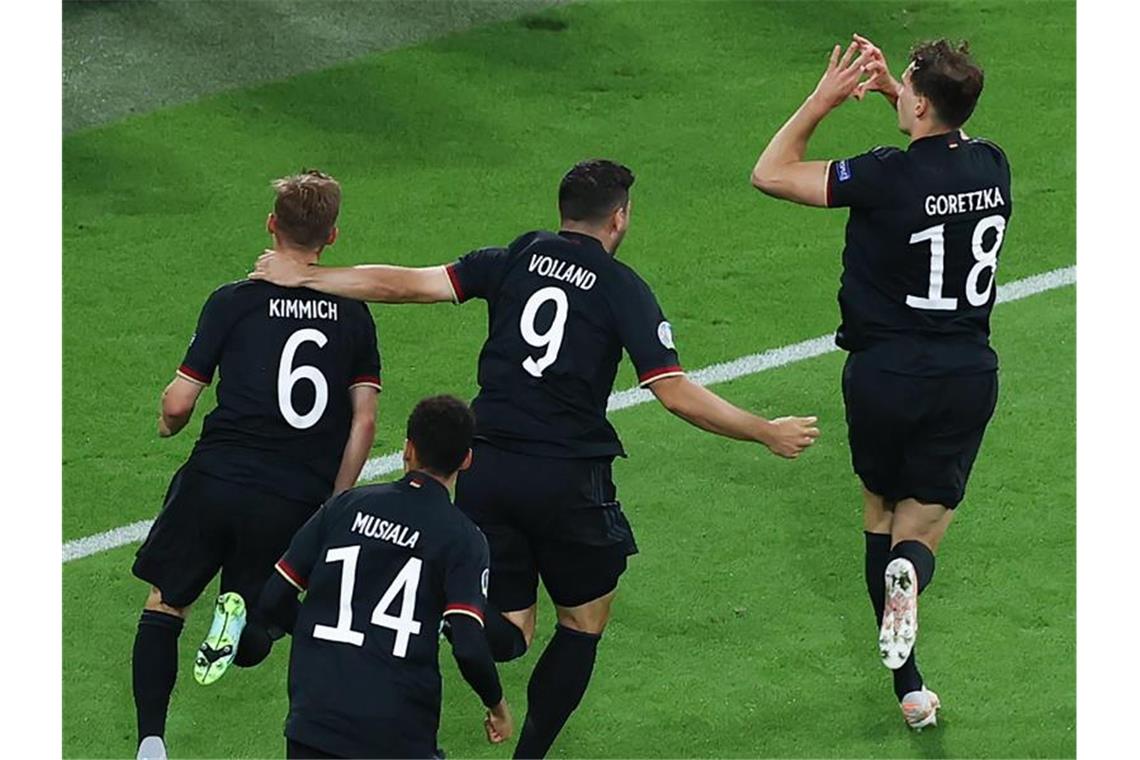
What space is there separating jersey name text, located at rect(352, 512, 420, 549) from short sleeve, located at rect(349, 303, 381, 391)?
41.3 inches

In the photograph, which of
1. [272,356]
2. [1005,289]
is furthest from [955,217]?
[1005,289]

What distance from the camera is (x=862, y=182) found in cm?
651

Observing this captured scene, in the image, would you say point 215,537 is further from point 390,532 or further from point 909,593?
point 909,593

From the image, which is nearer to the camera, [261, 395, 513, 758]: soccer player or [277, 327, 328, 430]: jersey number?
[261, 395, 513, 758]: soccer player

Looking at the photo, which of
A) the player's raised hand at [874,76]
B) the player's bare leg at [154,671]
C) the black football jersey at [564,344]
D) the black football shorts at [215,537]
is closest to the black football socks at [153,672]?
the player's bare leg at [154,671]

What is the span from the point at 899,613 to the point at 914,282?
1.04 metres

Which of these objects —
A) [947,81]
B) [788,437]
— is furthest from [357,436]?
[947,81]

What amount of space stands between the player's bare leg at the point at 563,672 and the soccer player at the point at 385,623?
87 centimetres

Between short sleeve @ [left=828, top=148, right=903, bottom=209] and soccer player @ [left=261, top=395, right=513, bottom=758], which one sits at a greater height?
short sleeve @ [left=828, top=148, right=903, bottom=209]

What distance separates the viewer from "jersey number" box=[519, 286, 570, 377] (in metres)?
6.26

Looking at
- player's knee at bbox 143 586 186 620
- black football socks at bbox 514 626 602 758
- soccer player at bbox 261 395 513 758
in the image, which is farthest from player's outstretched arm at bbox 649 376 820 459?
player's knee at bbox 143 586 186 620

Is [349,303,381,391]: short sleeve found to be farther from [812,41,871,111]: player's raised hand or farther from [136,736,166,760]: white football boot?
[812,41,871,111]: player's raised hand

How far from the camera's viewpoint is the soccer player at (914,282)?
21.4 feet

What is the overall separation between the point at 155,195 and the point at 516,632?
5.14 meters
